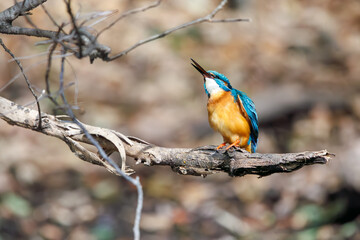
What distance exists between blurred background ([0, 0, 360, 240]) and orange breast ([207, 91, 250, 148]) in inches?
84.2

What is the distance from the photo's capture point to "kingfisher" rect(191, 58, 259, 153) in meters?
3.23

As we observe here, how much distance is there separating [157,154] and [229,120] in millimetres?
892

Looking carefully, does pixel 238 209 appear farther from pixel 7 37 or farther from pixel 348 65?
pixel 7 37

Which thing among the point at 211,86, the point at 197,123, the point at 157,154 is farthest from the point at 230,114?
the point at 197,123

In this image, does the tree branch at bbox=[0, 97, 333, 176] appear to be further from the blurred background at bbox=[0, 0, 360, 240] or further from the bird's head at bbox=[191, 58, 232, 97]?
the blurred background at bbox=[0, 0, 360, 240]

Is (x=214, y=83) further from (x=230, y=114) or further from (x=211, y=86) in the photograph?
(x=230, y=114)

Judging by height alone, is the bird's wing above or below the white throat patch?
below

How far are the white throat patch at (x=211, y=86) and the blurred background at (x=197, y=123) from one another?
84.2 inches

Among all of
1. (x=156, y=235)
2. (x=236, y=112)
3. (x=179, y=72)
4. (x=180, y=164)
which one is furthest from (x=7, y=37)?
(x=180, y=164)

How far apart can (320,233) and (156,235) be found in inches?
70.8

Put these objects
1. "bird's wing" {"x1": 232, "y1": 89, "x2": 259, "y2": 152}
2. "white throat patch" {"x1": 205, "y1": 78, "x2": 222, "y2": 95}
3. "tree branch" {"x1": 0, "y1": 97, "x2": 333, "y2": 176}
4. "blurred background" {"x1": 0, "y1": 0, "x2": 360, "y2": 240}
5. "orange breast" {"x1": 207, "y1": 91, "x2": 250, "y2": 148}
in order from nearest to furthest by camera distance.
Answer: "tree branch" {"x1": 0, "y1": 97, "x2": 333, "y2": 176} → "orange breast" {"x1": 207, "y1": 91, "x2": 250, "y2": 148} → "bird's wing" {"x1": 232, "y1": 89, "x2": 259, "y2": 152} → "white throat patch" {"x1": 205, "y1": 78, "x2": 222, "y2": 95} → "blurred background" {"x1": 0, "y1": 0, "x2": 360, "y2": 240}

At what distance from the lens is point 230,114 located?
128 inches

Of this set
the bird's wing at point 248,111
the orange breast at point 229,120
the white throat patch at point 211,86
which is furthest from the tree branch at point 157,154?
the white throat patch at point 211,86

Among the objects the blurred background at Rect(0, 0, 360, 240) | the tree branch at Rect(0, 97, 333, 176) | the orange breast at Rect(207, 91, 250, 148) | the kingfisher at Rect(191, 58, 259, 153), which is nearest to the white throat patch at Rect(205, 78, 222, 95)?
the kingfisher at Rect(191, 58, 259, 153)
